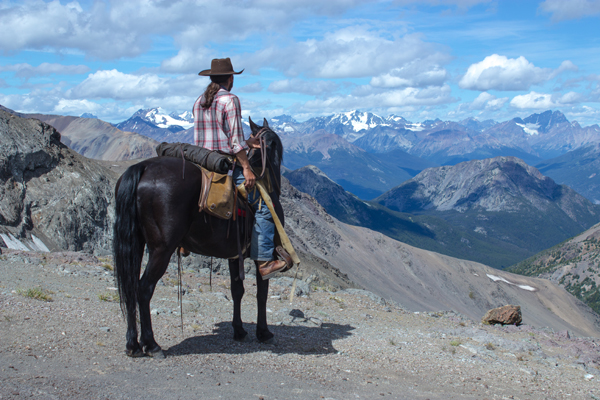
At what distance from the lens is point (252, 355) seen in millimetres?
7301

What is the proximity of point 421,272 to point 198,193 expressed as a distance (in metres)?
62.9

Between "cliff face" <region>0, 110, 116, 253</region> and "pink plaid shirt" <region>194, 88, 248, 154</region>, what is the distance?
21822 millimetres

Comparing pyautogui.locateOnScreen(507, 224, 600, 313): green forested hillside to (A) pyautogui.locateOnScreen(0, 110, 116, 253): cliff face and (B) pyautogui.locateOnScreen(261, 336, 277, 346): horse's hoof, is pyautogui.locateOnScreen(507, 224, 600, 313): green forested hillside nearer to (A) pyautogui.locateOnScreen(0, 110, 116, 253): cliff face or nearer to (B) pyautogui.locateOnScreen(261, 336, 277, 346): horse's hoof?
(A) pyautogui.locateOnScreen(0, 110, 116, 253): cliff face

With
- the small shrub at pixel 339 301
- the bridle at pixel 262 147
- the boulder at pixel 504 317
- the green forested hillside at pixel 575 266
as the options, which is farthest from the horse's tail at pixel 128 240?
the green forested hillside at pixel 575 266

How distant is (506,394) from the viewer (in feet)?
22.0

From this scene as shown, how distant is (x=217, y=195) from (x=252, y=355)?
2.59 m

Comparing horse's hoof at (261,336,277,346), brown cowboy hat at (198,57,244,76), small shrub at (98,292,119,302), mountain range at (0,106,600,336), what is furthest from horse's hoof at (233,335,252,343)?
mountain range at (0,106,600,336)

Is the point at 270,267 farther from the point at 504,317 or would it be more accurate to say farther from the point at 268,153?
the point at 504,317

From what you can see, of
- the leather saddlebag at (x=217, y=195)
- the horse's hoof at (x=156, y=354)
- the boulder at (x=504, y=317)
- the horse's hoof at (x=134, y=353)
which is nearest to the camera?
the horse's hoof at (x=134, y=353)

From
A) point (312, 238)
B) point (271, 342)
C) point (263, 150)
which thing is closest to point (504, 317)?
point (271, 342)

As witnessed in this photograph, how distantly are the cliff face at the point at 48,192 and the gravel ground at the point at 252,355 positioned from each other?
17173 millimetres

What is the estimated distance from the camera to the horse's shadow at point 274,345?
24.2 ft

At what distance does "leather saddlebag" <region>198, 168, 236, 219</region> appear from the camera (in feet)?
22.6

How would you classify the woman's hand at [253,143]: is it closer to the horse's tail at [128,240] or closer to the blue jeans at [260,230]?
the blue jeans at [260,230]
